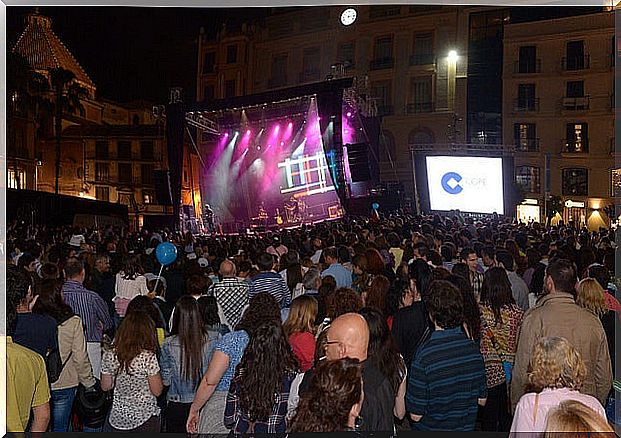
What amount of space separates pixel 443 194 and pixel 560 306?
598 centimetres

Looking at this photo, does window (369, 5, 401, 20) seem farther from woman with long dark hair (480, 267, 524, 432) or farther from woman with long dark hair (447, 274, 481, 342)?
woman with long dark hair (447, 274, 481, 342)

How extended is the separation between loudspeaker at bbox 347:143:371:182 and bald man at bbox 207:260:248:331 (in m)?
4.59

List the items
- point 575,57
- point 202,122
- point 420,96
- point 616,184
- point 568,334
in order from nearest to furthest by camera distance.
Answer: point 568,334 < point 616,184 < point 575,57 < point 420,96 < point 202,122

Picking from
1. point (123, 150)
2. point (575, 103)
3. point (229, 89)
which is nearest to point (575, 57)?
point (575, 103)

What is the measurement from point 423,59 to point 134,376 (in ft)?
23.8

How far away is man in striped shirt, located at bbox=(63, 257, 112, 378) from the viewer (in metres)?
5.71

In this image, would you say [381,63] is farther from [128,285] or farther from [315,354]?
[315,354]

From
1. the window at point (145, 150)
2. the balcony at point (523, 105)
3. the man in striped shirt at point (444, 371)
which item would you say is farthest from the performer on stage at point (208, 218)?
the man in striped shirt at point (444, 371)

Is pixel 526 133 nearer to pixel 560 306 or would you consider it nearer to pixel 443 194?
pixel 443 194

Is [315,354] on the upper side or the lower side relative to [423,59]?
lower

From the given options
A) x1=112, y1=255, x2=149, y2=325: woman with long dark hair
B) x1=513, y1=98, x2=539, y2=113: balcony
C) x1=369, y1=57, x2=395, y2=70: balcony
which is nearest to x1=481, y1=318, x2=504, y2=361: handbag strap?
x1=112, y1=255, x2=149, y2=325: woman with long dark hair

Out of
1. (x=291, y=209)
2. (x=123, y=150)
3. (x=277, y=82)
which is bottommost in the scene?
(x=291, y=209)

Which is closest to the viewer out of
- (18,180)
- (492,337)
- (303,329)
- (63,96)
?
(303,329)

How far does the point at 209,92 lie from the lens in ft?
36.6
